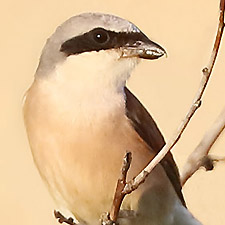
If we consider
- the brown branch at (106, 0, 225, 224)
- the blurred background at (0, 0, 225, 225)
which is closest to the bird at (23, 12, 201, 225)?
the brown branch at (106, 0, 225, 224)

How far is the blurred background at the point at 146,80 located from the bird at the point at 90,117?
0.39 m

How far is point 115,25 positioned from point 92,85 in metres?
0.09

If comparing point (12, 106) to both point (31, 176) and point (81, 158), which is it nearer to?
point (31, 176)

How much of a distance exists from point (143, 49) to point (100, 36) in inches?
2.2

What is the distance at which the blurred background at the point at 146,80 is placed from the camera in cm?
121

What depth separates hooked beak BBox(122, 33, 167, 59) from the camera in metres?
0.72

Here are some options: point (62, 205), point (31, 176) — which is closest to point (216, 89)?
point (31, 176)

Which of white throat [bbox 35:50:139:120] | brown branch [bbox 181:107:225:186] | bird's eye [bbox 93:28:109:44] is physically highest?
bird's eye [bbox 93:28:109:44]

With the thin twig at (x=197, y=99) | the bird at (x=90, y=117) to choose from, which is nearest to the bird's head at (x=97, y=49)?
the bird at (x=90, y=117)

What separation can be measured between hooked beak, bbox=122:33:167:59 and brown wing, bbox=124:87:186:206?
0.09 m

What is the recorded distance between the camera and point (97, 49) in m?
0.76

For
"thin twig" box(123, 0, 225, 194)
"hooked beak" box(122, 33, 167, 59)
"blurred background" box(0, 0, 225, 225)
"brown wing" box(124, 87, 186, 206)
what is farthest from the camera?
"blurred background" box(0, 0, 225, 225)

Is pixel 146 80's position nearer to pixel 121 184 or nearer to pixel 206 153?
pixel 206 153

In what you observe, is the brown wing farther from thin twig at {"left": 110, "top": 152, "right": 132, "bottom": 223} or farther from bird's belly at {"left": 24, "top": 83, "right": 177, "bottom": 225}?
thin twig at {"left": 110, "top": 152, "right": 132, "bottom": 223}
